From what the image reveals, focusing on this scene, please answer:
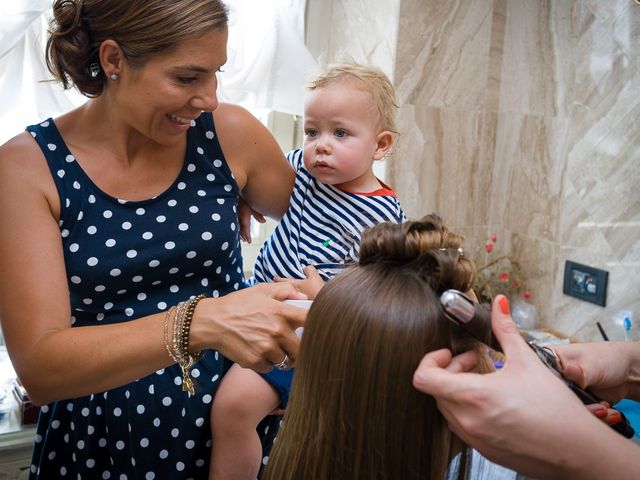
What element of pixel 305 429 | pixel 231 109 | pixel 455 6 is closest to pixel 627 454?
pixel 305 429

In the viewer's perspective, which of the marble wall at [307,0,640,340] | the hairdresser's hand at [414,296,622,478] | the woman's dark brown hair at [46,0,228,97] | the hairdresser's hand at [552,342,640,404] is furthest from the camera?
the marble wall at [307,0,640,340]

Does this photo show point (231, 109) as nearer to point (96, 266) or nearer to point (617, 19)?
point (96, 266)

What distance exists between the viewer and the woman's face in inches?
52.7

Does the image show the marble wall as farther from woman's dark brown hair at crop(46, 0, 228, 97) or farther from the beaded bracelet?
the beaded bracelet

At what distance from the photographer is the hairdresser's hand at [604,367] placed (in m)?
1.18

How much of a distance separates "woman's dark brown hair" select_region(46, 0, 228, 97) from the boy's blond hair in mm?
401

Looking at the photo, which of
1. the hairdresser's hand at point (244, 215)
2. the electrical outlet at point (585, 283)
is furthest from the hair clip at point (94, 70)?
the electrical outlet at point (585, 283)

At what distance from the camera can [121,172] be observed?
1478 millimetres

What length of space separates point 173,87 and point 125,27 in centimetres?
14

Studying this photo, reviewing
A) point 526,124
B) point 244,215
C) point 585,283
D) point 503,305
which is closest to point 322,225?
point 244,215

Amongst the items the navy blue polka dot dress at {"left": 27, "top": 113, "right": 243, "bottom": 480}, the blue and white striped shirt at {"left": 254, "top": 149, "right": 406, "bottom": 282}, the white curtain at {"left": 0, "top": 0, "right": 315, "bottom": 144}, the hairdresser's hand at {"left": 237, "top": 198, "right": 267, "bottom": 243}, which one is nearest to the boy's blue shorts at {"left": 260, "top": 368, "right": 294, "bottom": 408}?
the navy blue polka dot dress at {"left": 27, "top": 113, "right": 243, "bottom": 480}

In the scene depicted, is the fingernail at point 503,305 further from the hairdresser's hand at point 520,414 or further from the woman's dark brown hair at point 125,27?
the woman's dark brown hair at point 125,27

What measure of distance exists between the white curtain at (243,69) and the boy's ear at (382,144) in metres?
0.67

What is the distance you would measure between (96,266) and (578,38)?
1.94m
